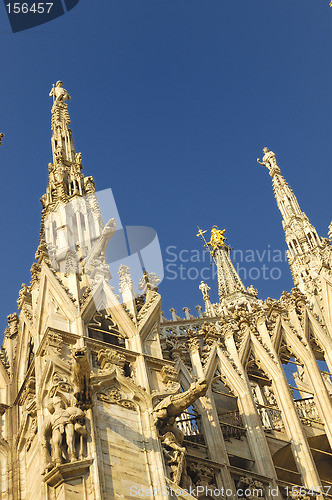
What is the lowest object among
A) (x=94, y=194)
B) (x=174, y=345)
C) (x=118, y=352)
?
(x=118, y=352)

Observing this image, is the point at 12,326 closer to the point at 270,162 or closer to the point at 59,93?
the point at 59,93

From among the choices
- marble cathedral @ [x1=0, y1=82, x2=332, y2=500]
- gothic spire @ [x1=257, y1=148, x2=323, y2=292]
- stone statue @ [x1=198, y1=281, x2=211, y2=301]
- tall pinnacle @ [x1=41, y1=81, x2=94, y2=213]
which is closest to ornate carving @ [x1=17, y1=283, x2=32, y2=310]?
marble cathedral @ [x1=0, y1=82, x2=332, y2=500]

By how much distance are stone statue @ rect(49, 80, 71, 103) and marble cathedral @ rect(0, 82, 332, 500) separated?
4.19 metres

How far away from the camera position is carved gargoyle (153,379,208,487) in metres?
17.0

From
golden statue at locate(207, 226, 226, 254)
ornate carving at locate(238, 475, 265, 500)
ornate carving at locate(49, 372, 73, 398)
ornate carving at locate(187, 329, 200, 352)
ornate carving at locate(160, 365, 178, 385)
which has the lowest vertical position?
ornate carving at locate(238, 475, 265, 500)

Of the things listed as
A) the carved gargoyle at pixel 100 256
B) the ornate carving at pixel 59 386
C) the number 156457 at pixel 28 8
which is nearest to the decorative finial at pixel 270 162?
the carved gargoyle at pixel 100 256

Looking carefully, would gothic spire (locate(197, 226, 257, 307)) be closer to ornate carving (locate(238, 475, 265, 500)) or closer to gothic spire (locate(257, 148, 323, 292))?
gothic spire (locate(257, 148, 323, 292))

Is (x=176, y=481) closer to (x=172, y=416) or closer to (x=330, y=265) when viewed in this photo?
(x=172, y=416)

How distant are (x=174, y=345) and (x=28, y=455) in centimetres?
575

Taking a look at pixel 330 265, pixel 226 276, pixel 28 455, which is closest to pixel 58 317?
pixel 28 455

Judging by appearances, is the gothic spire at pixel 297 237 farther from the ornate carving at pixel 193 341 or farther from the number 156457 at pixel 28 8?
the number 156457 at pixel 28 8

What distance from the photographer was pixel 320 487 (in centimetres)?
1922

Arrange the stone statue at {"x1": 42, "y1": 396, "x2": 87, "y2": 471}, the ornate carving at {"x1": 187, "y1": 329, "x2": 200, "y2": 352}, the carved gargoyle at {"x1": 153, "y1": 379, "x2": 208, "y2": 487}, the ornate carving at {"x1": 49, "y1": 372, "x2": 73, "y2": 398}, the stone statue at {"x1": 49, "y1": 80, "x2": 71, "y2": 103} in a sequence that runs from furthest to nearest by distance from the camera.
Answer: the stone statue at {"x1": 49, "y1": 80, "x2": 71, "y2": 103} < the ornate carving at {"x1": 187, "y1": 329, "x2": 200, "y2": 352} < the ornate carving at {"x1": 49, "y1": 372, "x2": 73, "y2": 398} < the carved gargoyle at {"x1": 153, "y1": 379, "x2": 208, "y2": 487} < the stone statue at {"x1": 42, "y1": 396, "x2": 87, "y2": 471}

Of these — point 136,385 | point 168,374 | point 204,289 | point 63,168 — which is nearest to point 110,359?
point 136,385
